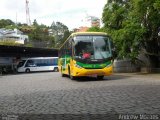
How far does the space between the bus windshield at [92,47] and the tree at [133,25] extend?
22.4 ft

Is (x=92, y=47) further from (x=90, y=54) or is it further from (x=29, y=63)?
(x=29, y=63)

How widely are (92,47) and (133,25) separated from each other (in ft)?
32.1

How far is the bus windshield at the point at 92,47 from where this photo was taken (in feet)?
75.7

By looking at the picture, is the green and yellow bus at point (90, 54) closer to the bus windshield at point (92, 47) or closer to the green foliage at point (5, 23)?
the bus windshield at point (92, 47)

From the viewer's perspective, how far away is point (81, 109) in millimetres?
9477

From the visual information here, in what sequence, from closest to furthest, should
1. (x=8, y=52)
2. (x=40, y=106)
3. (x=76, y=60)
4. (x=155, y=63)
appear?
(x=40, y=106), (x=76, y=60), (x=155, y=63), (x=8, y=52)

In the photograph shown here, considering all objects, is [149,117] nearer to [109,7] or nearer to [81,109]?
[81,109]

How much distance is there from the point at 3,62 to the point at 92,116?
62.3 m

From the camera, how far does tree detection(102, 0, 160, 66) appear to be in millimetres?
31438

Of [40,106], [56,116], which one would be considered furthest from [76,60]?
[56,116]

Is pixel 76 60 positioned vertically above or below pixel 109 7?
below

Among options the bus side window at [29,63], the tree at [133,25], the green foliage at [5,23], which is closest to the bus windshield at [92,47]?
the tree at [133,25]

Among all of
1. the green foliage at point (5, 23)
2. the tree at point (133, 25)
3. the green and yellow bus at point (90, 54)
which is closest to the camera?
the green and yellow bus at point (90, 54)

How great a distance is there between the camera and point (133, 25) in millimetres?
32000
